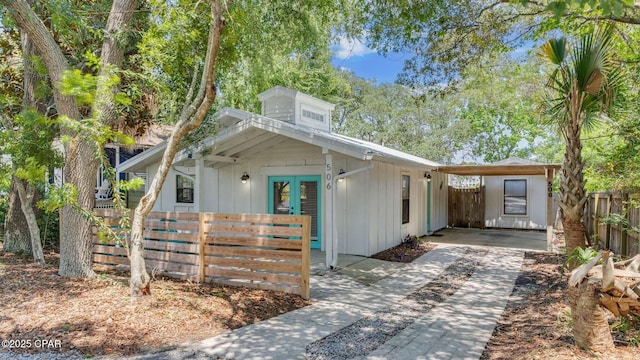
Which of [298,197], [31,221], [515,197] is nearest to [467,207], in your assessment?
[515,197]

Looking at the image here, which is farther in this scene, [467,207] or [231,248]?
[467,207]

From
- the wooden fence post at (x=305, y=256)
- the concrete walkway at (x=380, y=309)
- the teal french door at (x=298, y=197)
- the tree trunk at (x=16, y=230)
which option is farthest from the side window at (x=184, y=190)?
the wooden fence post at (x=305, y=256)

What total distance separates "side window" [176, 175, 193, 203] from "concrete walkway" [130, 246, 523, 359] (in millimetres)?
5578

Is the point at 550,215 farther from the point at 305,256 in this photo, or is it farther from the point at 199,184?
the point at 199,184

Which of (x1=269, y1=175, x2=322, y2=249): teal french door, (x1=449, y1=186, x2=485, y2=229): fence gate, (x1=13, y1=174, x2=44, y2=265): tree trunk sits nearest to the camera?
(x1=13, y1=174, x2=44, y2=265): tree trunk

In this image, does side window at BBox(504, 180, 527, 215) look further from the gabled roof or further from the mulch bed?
the gabled roof

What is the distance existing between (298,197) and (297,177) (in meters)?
0.53

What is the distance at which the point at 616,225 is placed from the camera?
7.16m

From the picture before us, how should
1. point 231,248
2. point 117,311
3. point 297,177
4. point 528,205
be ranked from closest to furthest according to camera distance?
point 117,311 < point 231,248 < point 297,177 < point 528,205

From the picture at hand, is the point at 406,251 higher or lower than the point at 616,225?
lower

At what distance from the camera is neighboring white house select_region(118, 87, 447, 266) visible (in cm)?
833

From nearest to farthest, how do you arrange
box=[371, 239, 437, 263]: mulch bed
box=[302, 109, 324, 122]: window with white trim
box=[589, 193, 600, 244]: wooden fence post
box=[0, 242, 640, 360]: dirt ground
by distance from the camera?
box=[0, 242, 640, 360]: dirt ground < box=[589, 193, 600, 244]: wooden fence post < box=[371, 239, 437, 263]: mulch bed < box=[302, 109, 324, 122]: window with white trim

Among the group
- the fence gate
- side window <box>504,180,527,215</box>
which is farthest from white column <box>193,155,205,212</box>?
side window <box>504,180,527,215</box>

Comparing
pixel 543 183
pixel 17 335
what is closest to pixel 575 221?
pixel 17 335
